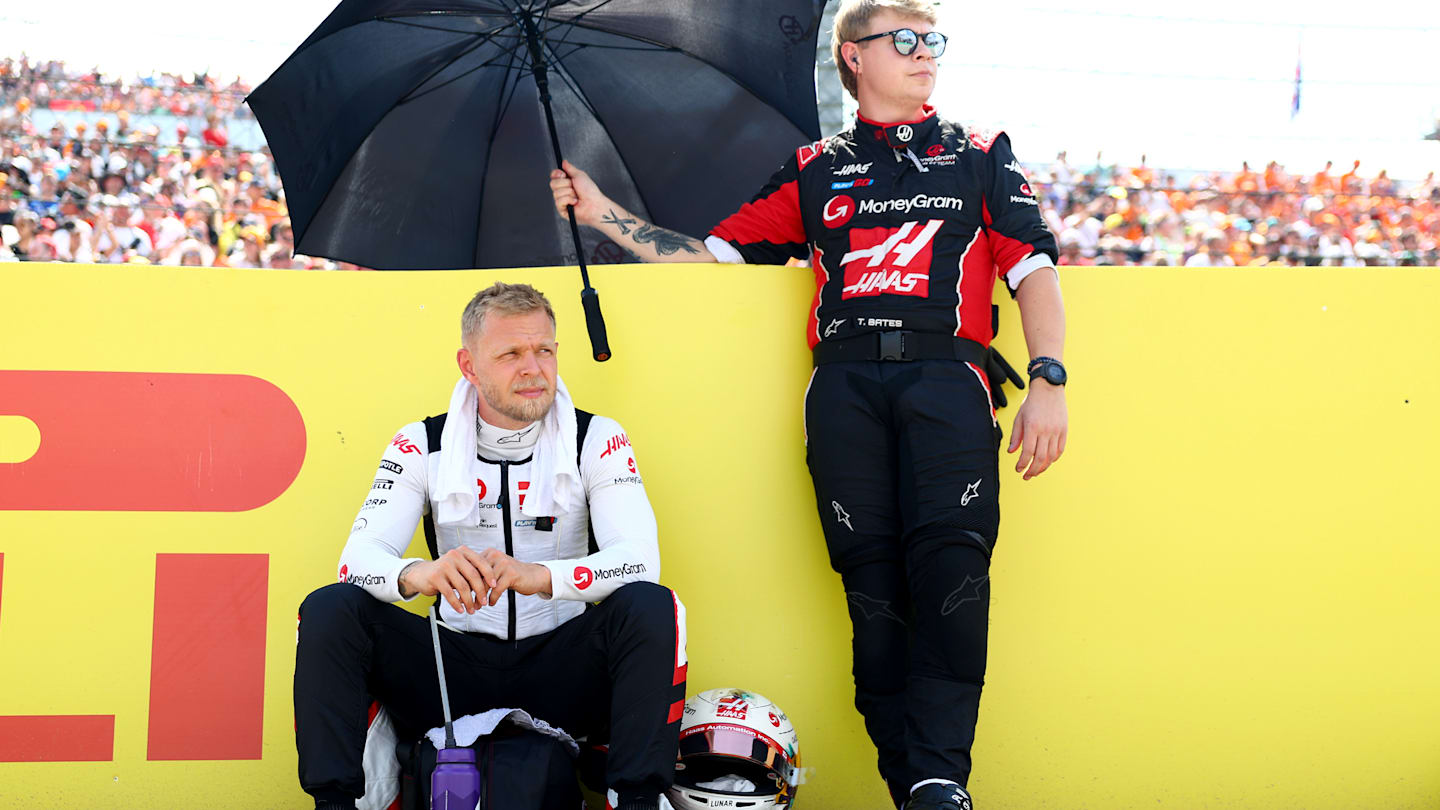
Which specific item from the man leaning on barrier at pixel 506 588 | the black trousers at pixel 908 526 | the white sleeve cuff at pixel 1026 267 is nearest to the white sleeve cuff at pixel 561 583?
the man leaning on barrier at pixel 506 588

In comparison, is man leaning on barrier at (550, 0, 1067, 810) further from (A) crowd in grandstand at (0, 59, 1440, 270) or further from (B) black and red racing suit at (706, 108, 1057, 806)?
(A) crowd in grandstand at (0, 59, 1440, 270)

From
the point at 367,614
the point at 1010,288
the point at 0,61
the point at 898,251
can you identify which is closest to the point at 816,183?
the point at 898,251

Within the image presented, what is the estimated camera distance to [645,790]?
2.26m

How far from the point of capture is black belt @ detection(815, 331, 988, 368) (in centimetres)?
269

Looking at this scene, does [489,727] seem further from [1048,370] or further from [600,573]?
[1048,370]

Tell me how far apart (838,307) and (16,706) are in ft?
7.23

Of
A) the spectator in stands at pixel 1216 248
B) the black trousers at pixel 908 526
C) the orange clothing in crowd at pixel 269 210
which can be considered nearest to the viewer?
the black trousers at pixel 908 526

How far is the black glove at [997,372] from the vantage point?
112 inches

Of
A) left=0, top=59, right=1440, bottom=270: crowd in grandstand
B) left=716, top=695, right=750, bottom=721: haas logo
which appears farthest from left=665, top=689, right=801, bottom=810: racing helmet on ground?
left=0, top=59, right=1440, bottom=270: crowd in grandstand

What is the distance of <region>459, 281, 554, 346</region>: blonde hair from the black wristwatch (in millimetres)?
1086

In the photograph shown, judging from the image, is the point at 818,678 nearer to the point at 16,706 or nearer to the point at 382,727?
the point at 382,727

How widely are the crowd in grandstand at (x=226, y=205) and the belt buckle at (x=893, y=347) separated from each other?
3520mm

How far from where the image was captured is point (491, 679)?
2.44 metres

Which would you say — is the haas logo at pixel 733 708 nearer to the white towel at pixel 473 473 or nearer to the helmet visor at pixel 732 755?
the helmet visor at pixel 732 755
